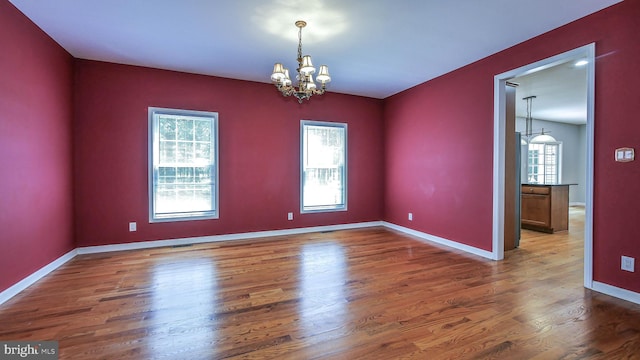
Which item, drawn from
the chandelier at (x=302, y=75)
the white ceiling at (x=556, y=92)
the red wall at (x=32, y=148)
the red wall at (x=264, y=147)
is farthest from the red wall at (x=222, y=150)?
the white ceiling at (x=556, y=92)

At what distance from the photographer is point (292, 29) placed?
3.08 metres

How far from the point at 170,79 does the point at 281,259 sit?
125 inches

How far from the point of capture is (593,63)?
2.77 metres

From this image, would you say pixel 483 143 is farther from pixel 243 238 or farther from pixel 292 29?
pixel 243 238

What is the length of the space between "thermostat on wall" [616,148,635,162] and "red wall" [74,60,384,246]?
3733 mm

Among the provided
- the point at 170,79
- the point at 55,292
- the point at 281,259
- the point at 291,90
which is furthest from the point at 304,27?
the point at 55,292

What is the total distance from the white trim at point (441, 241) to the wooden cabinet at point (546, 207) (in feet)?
7.45

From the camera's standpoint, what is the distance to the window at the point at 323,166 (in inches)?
212

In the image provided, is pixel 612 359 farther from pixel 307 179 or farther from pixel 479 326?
pixel 307 179

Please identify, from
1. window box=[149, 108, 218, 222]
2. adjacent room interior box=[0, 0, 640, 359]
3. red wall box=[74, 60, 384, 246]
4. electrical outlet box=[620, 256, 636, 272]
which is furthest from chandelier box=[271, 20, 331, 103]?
electrical outlet box=[620, 256, 636, 272]

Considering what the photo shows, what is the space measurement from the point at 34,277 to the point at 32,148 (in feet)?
4.39

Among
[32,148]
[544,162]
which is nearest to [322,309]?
[32,148]

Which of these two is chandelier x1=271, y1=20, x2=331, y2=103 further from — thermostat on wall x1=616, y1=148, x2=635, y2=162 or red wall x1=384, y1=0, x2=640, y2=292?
thermostat on wall x1=616, y1=148, x2=635, y2=162

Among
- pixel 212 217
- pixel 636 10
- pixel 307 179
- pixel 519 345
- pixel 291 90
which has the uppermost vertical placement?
pixel 636 10
